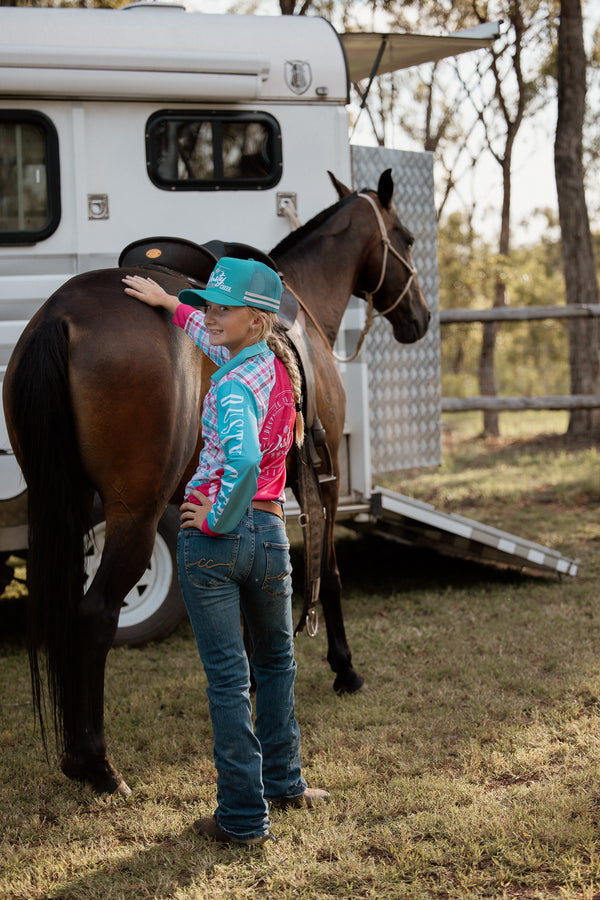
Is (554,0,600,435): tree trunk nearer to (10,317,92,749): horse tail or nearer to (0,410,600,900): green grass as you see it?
(0,410,600,900): green grass

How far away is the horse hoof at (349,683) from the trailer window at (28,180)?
9.23 ft

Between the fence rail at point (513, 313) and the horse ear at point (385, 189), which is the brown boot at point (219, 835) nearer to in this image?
the horse ear at point (385, 189)

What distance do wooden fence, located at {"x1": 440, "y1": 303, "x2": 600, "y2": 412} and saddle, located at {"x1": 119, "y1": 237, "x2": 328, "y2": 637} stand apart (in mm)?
4585

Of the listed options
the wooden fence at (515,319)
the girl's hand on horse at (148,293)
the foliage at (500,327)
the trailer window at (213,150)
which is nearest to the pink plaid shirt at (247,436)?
the girl's hand on horse at (148,293)

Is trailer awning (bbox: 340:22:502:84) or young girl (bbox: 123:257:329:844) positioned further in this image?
trailer awning (bbox: 340:22:502:84)

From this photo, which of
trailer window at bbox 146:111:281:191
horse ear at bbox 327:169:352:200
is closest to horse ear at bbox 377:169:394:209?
horse ear at bbox 327:169:352:200

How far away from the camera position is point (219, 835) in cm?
268

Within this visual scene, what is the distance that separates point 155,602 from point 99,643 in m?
1.90

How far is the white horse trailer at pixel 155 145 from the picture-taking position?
453cm

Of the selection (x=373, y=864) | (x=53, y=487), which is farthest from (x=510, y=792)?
(x=53, y=487)

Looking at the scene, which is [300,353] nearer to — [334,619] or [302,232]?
[302,232]

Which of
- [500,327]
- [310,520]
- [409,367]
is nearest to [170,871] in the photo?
[310,520]

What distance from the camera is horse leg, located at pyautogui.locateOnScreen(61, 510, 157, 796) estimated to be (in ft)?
10.1

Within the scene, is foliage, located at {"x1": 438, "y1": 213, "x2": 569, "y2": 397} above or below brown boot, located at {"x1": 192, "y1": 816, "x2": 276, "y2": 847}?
above
